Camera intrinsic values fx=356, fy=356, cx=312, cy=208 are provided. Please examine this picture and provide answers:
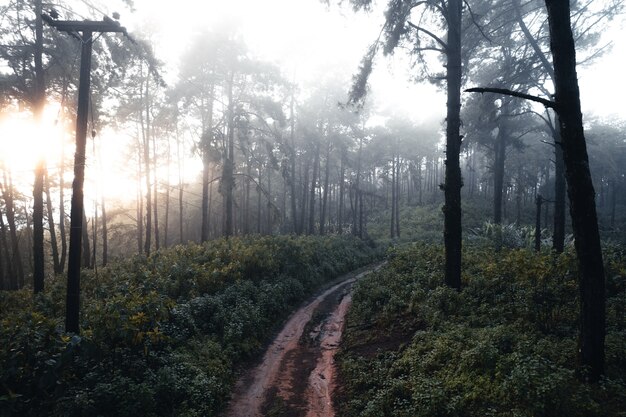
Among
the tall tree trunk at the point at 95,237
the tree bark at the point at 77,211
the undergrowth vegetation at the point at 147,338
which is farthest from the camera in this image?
the tall tree trunk at the point at 95,237

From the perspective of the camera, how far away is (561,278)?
8.96 m

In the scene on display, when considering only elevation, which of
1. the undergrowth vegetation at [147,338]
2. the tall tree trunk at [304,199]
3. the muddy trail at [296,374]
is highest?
the tall tree trunk at [304,199]

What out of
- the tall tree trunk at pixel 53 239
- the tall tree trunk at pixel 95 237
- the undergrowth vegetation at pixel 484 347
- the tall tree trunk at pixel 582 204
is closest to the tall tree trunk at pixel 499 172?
the undergrowth vegetation at pixel 484 347

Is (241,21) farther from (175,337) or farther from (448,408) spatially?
(448,408)

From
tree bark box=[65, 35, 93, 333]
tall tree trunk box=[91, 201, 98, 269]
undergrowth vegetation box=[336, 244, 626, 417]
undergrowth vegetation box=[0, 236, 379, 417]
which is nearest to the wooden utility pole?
tree bark box=[65, 35, 93, 333]

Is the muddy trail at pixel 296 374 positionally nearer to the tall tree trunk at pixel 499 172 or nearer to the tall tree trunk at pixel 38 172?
the tall tree trunk at pixel 38 172

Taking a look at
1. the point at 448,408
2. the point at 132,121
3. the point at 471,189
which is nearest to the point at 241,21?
the point at 132,121

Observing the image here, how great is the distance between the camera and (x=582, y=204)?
5.14 meters

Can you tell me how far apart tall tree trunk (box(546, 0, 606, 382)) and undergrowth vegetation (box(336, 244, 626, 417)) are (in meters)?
0.49

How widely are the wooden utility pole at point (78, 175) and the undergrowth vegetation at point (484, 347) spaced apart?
637 cm

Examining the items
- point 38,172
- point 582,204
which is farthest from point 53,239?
point 582,204

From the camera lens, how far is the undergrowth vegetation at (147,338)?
6.32m

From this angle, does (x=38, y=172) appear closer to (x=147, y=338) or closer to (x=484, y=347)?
(x=147, y=338)

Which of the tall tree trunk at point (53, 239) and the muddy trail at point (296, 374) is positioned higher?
the tall tree trunk at point (53, 239)
